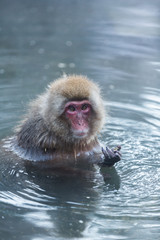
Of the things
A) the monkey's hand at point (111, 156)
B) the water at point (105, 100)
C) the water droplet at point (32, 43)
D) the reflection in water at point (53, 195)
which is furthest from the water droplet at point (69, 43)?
the monkey's hand at point (111, 156)

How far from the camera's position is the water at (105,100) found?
15.4 ft

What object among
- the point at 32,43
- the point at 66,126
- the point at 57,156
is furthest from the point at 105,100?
the point at 32,43

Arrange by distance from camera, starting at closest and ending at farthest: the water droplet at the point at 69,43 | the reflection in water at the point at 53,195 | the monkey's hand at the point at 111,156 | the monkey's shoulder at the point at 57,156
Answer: the reflection in water at the point at 53,195 → the monkey's hand at the point at 111,156 → the monkey's shoulder at the point at 57,156 → the water droplet at the point at 69,43

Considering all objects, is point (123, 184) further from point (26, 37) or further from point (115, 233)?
point (26, 37)

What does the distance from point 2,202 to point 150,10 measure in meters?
9.90

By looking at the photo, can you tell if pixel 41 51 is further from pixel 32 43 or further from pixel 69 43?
pixel 69 43

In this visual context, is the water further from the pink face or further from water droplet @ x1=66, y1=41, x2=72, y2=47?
the pink face

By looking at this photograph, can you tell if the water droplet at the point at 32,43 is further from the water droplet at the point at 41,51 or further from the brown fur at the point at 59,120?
the brown fur at the point at 59,120

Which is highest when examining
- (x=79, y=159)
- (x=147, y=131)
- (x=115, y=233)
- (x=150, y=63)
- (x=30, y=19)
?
(x=30, y=19)

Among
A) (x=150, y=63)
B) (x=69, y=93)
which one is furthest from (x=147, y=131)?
(x=150, y=63)

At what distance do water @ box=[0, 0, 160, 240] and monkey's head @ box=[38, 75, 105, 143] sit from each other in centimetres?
54

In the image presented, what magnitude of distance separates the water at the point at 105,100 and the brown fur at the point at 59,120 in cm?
35

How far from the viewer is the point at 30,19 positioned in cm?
1261

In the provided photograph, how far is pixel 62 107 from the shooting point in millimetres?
5387
